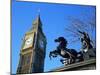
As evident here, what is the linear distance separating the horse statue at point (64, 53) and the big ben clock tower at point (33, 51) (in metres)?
0.12

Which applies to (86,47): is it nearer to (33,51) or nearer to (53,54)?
(53,54)

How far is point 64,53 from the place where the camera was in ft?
6.69

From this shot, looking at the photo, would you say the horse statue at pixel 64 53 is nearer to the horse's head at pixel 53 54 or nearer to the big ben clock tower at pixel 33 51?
the horse's head at pixel 53 54

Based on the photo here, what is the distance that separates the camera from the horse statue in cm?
202

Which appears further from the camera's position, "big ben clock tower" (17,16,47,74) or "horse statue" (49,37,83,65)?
"horse statue" (49,37,83,65)

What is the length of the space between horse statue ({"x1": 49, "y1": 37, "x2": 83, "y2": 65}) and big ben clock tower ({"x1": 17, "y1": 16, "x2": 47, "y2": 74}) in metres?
0.12

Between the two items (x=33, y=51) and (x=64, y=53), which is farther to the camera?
(x=64, y=53)

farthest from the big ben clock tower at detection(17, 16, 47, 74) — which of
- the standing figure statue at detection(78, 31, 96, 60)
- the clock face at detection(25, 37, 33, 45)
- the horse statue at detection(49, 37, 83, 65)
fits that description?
the standing figure statue at detection(78, 31, 96, 60)

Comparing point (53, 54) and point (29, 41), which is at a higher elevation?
point (29, 41)

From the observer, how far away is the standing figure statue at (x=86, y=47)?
2.10 meters

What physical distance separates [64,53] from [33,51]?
1.01 ft

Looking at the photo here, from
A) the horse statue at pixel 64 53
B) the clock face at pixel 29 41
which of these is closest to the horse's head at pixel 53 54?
the horse statue at pixel 64 53

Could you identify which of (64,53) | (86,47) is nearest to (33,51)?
(64,53)

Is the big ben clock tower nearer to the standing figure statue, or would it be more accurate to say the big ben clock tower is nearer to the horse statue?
the horse statue
